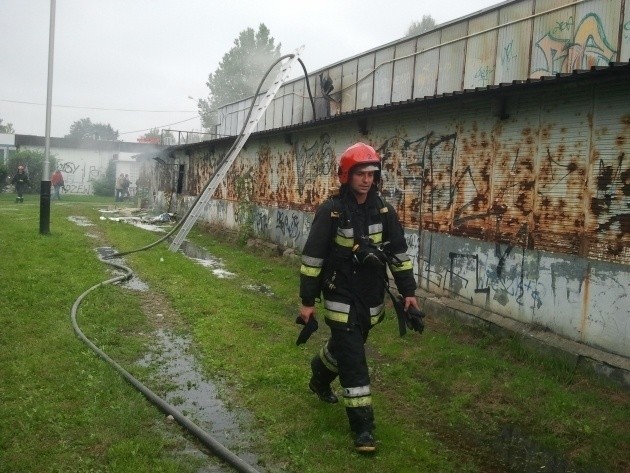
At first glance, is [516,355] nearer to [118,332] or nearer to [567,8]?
[118,332]

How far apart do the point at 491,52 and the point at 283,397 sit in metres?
9.27

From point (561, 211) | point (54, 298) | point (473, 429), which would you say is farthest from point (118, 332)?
point (561, 211)

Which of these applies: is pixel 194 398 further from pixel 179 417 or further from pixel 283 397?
pixel 283 397

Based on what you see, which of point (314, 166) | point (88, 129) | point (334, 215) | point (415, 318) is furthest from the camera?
point (88, 129)

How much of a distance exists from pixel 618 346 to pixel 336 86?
13716mm

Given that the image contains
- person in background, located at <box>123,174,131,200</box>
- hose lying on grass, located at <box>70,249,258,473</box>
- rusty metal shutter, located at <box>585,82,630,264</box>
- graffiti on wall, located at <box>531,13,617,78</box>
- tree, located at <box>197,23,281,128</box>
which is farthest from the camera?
tree, located at <box>197,23,281,128</box>

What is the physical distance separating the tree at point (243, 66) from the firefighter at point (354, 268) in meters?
60.1

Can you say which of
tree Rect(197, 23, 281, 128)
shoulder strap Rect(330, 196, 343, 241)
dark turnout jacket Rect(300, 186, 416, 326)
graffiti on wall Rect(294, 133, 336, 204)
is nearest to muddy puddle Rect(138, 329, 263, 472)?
dark turnout jacket Rect(300, 186, 416, 326)

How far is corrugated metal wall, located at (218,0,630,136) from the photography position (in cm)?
891

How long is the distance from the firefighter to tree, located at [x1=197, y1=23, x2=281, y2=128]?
60146mm

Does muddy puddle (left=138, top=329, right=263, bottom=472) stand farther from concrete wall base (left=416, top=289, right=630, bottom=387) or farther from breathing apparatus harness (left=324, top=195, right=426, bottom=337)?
concrete wall base (left=416, top=289, right=630, bottom=387)

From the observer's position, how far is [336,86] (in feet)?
57.3

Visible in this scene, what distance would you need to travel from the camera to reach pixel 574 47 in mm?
9344

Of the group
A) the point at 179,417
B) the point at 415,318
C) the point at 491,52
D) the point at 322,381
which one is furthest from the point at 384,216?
the point at 491,52
